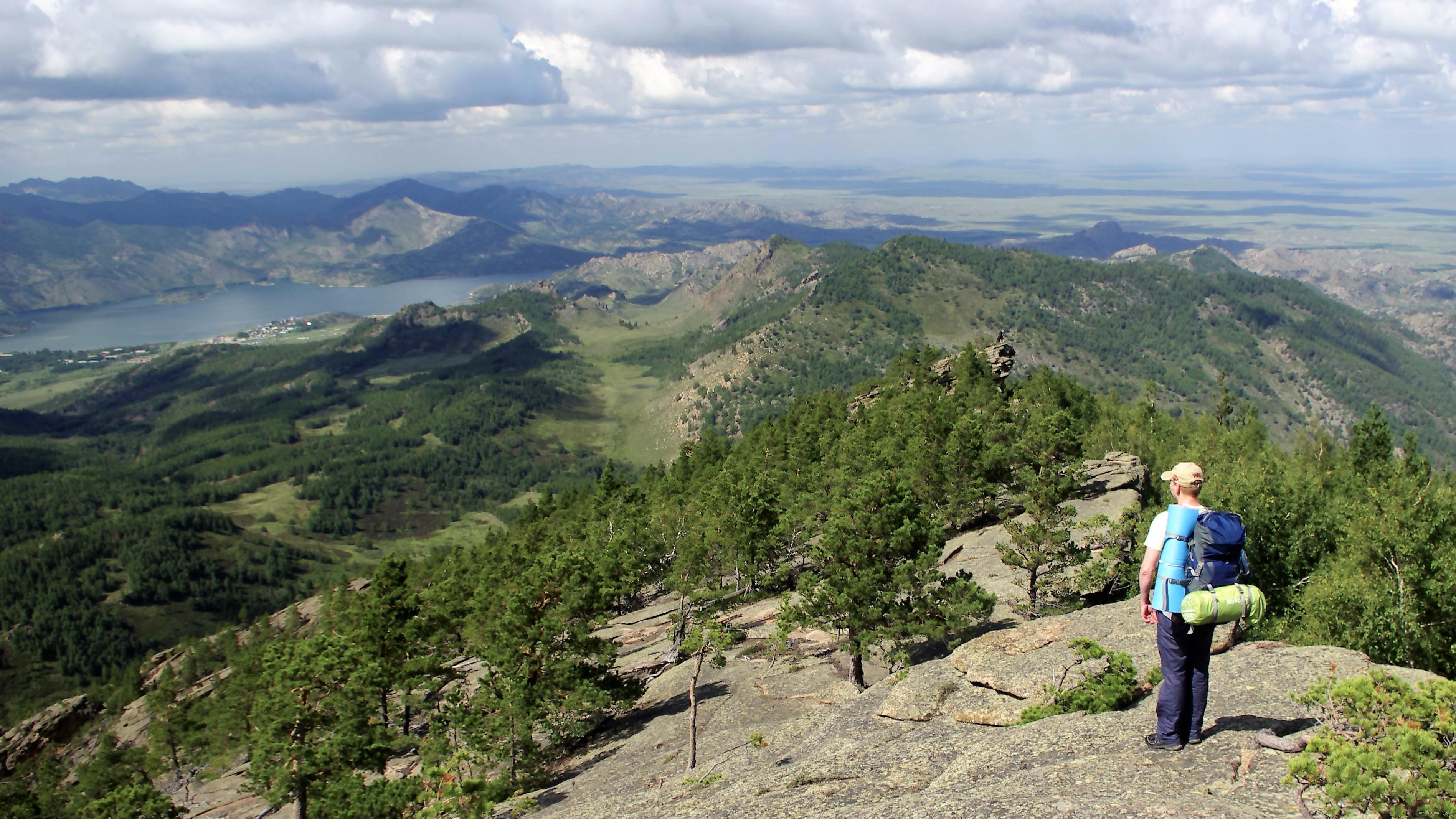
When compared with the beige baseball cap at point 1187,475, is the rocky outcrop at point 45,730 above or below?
below

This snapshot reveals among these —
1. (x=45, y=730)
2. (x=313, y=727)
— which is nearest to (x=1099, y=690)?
(x=313, y=727)

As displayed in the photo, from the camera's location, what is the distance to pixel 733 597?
2485 inches

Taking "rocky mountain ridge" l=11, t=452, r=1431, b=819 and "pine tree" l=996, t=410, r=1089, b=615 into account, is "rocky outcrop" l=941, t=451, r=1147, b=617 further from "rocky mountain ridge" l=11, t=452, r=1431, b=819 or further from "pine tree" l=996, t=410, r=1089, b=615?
"pine tree" l=996, t=410, r=1089, b=615

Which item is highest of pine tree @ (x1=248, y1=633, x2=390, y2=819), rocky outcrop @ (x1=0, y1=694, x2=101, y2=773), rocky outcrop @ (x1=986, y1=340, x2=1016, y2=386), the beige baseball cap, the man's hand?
the beige baseball cap

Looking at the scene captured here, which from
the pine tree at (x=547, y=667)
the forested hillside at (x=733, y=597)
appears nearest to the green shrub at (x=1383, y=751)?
the forested hillside at (x=733, y=597)

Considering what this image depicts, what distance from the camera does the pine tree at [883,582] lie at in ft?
125

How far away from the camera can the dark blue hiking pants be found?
16.0 meters

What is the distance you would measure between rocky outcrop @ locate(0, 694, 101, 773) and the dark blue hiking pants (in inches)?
5718

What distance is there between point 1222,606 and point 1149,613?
5.14 ft

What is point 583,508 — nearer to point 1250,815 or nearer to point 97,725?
point 97,725

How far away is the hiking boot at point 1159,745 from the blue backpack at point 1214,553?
4653 mm

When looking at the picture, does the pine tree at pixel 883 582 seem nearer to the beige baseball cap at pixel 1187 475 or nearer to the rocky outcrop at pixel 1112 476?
the beige baseball cap at pixel 1187 475

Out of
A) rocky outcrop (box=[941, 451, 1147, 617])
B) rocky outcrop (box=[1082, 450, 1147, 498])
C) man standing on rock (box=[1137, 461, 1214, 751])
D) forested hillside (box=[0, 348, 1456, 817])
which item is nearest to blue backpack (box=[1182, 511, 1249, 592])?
man standing on rock (box=[1137, 461, 1214, 751])

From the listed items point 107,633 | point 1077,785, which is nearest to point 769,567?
point 1077,785
